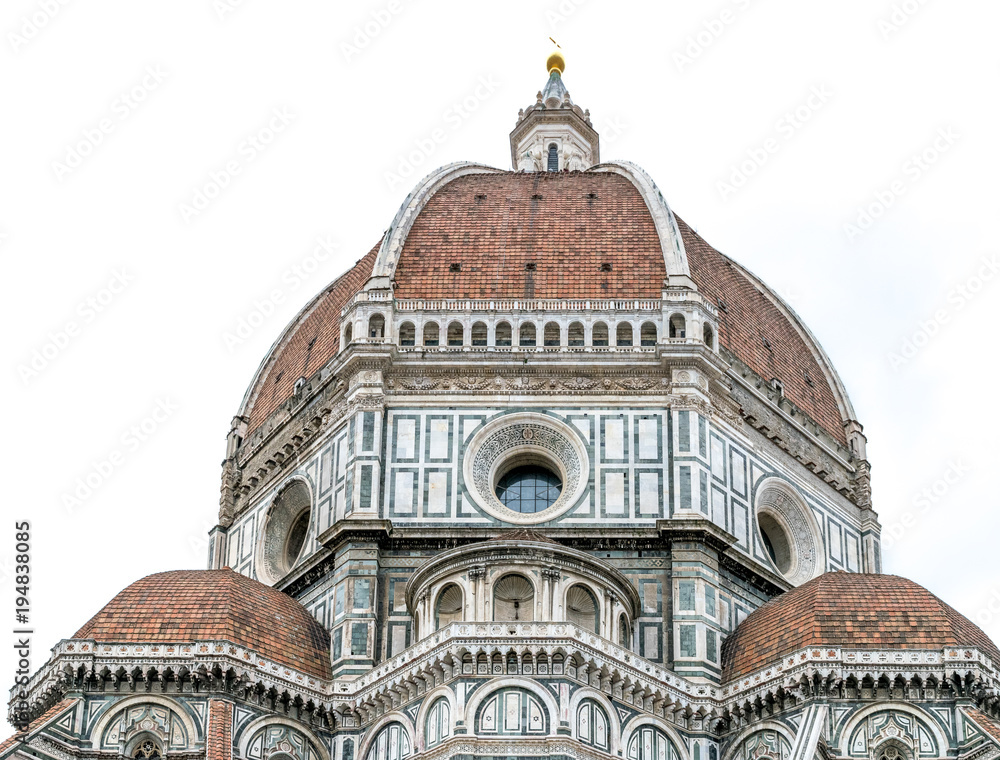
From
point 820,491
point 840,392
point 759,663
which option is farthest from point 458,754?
point 840,392

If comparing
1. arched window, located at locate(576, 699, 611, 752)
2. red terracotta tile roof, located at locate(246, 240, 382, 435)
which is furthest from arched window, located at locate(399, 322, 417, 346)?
arched window, located at locate(576, 699, 611, 752)

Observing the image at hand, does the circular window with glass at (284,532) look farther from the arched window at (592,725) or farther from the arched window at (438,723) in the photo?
the arched window at (592,725)

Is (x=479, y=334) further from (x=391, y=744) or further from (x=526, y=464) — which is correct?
(x=391, y=744)

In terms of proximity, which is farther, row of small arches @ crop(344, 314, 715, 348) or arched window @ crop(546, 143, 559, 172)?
arched window @ crop(546, 143, 559, 172)

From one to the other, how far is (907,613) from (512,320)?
40.7ft

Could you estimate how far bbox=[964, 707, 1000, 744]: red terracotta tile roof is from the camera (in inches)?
1528

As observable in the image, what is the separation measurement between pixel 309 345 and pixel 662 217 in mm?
10234

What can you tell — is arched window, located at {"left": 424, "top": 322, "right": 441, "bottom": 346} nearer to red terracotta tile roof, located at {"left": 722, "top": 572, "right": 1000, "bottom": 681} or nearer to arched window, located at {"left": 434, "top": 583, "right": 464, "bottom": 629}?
arched window, located at {"left": 434, "top": 583, "right": 464, "bottom": 629}

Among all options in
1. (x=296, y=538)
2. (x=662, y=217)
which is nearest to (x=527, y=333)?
(x=662, y=217)

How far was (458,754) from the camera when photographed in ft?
125

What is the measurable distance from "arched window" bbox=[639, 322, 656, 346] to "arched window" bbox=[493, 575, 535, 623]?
8.81 meters

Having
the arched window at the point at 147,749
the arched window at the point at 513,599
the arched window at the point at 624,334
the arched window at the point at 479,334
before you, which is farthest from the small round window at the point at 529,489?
the arched window at the point at 147,749

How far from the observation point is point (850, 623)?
41.0 metres

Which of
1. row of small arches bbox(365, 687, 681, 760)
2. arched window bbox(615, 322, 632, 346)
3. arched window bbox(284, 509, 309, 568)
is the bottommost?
row of small arches bbox(365, 687, 681, 760)
